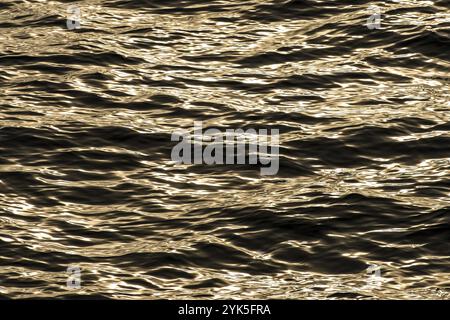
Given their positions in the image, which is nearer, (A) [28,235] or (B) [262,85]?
(A) [28,235]

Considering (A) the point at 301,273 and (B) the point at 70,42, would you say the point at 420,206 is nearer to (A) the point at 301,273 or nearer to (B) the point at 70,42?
(A) the point at 301,273

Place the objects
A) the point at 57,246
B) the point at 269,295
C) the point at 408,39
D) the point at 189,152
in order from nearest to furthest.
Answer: the point at 269,295 → the point at 57,246 → the point at 189,152 → the point at 408,39

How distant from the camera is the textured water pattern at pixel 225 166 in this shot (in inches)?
615

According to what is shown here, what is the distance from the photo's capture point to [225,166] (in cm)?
1833

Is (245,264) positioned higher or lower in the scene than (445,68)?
lower

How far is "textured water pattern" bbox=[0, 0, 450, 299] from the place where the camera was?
51.3ft

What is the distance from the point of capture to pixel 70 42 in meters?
22.9

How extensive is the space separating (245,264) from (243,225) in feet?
3.55

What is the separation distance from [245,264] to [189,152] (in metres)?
3.35

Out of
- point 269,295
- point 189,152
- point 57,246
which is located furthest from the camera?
point 189,152

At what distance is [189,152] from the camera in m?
18.7

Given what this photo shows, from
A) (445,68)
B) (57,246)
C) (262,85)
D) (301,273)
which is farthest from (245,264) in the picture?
(445,68)

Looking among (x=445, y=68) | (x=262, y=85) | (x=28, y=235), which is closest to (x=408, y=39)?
(x=445, y=68)

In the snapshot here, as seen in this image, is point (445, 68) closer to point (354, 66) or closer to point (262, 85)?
point (354, 66)
